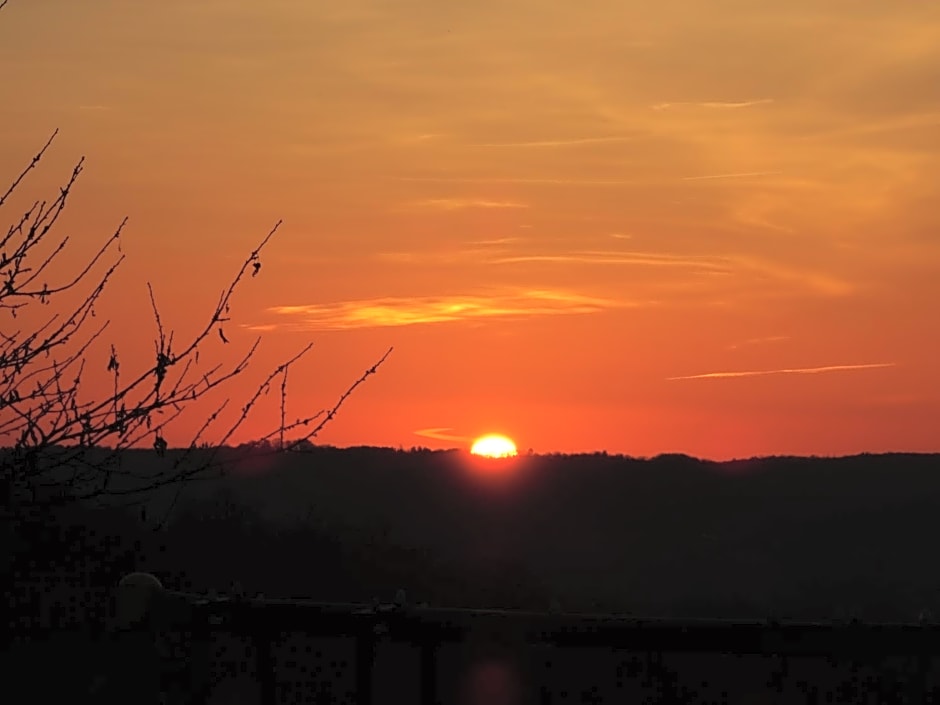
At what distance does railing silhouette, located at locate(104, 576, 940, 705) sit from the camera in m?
6.20

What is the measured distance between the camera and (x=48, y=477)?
5.30 metres

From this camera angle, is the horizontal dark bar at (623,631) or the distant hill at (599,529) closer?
the horizontal dark bar at (623,631)

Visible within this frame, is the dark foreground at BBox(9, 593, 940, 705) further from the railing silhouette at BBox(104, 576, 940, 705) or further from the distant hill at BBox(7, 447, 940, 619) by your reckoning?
the distant hill at BBox(7, 447, 940, 619)

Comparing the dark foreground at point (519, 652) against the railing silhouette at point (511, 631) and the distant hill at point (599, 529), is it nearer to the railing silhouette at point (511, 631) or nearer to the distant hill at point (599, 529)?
the railing silhouette at point (511, 631)

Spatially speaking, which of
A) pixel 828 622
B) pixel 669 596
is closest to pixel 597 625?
pixel 828 622

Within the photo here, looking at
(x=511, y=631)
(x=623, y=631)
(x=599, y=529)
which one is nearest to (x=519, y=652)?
(x=511, y=631)

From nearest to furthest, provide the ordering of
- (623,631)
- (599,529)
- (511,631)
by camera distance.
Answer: (623,631) < (511,631) < (599,529)

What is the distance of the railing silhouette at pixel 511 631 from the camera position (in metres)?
6.20

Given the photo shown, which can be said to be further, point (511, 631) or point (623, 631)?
point (511, 631)

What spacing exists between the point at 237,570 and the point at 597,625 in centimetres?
2390

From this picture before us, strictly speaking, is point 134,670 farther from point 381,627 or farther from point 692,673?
point 692,673

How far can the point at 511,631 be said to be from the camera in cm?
656

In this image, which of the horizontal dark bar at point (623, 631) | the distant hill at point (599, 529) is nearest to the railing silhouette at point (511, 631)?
the horizontal dark bar at point (623, 631)

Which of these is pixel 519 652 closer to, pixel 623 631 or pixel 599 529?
pixel 623 631
